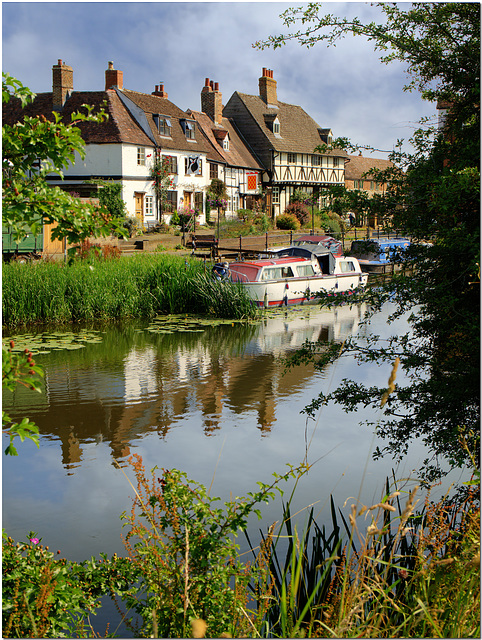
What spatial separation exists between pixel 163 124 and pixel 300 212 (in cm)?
1347

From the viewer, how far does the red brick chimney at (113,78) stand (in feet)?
138

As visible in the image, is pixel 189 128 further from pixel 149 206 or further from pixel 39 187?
pixel 39 187

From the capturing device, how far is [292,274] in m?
24.0

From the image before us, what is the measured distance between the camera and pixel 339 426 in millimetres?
10781

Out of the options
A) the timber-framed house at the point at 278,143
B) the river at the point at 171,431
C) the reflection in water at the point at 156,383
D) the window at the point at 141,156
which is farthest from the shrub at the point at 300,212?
the river at the point at 171,431

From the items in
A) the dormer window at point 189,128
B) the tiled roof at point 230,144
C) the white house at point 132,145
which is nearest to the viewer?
the white house at point 132,145

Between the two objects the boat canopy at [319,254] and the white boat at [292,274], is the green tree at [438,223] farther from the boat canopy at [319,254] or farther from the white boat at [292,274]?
the boat canopy at [319,254]

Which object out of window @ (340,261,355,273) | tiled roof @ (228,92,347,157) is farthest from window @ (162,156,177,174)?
window @ (340,261,355,273)

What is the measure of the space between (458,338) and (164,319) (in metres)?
14.9

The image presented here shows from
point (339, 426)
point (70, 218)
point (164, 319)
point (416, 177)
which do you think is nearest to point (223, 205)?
point (164, 319)

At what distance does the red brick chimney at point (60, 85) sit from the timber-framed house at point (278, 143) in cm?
1818

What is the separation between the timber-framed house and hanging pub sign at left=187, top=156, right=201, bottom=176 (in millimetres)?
10460

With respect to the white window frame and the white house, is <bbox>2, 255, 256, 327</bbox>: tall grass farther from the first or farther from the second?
the white window frame

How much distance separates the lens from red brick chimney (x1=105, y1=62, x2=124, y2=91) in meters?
42.0
